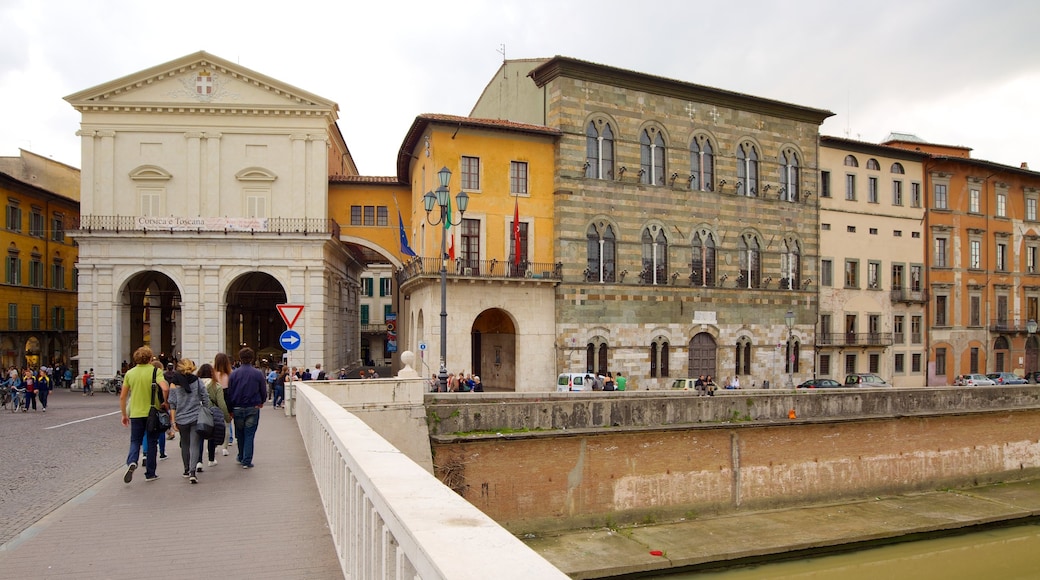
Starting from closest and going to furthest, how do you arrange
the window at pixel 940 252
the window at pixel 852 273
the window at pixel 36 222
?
the window at pixel 852 273, the window at pixel 940 252, the window at pixel 36 222

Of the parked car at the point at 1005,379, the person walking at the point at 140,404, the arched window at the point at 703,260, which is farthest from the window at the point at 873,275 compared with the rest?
the person walking at the point at 140,404

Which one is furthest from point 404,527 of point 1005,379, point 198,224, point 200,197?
point 1005,379

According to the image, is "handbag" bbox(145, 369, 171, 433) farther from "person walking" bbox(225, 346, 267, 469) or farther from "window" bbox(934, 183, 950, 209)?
"window" bbox(934, 183, 950, 209)

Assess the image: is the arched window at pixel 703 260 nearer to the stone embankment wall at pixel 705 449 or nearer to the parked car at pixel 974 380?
the stone embankment wall at pixel 705 449

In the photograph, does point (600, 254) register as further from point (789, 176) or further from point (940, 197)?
point (940, 197)

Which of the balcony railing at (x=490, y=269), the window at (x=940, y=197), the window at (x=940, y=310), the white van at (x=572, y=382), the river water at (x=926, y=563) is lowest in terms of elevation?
the river water at (x=926, y=563)

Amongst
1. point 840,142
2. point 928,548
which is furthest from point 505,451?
point 840,142

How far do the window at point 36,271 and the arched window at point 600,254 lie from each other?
32317 mm

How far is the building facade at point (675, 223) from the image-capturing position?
31.2m

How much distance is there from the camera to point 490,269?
30203 mm

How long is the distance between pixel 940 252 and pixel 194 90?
39.9 meters

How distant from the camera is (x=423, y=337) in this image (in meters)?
30.3

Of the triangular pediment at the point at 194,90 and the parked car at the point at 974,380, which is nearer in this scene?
the triangular pediment at the point at 194,90

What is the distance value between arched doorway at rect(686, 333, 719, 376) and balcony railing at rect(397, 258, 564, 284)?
24.8ft
